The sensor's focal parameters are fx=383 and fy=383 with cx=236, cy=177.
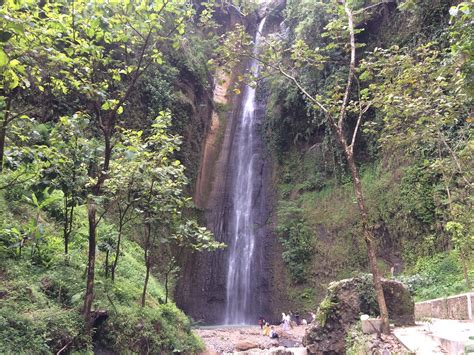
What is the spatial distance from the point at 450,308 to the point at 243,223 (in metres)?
13.4

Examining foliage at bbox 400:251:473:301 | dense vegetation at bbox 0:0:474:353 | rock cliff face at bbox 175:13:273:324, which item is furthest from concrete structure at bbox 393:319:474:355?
rock cliff face at bbox 175:13:273:324

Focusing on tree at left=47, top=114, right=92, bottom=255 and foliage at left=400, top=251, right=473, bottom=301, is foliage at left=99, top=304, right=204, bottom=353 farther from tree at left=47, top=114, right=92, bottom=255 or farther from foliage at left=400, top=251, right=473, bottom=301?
foliage at left=400, top=251, right=473, bottom=301

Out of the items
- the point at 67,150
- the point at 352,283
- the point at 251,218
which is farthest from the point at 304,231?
the point at 67,150

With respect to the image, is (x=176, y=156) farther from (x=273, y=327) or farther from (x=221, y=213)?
(x=273, y=327)

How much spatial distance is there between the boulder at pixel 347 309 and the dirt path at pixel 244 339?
440cm

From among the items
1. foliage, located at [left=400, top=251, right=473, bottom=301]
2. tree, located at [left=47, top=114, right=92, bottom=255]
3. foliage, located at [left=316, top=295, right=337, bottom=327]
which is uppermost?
tree, located at [left=47, top=114, right=92, bottom=255]

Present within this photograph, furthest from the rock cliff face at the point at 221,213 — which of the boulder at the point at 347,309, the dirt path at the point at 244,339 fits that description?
the boulder at the point at 347,309

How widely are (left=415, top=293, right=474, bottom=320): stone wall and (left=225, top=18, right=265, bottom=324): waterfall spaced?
9871 mm

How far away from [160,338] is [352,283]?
13.3 ft

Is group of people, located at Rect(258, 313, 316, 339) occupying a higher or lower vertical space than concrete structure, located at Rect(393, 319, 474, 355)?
lower

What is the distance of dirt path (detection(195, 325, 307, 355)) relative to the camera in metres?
12.6

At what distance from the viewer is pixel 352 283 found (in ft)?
26.2

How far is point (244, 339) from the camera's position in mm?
13719

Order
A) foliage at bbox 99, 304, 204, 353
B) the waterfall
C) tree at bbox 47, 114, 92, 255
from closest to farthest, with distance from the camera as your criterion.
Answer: tree at bbox 47, 114, 92, 255 < foliage at bbox 99, 304, 204, 353 < the waterfall
